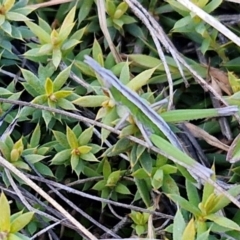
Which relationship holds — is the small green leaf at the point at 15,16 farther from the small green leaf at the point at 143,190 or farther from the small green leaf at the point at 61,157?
the small green leaf at the point at 143,190

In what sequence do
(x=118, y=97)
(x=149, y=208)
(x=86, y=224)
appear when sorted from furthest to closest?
(x=86, y=224), (x=149, y=208), (x=118, y=97)

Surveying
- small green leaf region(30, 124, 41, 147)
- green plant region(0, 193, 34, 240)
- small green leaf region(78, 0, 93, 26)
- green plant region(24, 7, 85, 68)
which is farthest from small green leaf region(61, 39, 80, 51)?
green plant region(0, 193, 34, 240)

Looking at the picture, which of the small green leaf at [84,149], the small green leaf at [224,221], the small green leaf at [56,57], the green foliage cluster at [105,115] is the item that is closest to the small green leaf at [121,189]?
the green foliage cluster at [105,115]

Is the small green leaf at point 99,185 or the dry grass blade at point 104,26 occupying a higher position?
the dry grass blade at point 104,26

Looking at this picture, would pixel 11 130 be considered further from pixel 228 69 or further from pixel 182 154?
pixel 228 69

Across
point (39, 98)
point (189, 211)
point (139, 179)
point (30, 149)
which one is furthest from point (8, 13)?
point (189, 211)

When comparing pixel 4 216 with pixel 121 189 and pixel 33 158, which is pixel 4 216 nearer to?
pixel 33 158

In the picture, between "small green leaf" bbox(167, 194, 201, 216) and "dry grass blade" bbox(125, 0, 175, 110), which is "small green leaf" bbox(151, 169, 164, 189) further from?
"dry grass blade" bbox(125, 0, 175, 110)

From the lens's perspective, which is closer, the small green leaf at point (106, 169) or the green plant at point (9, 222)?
the green plant at point (9, 222)
